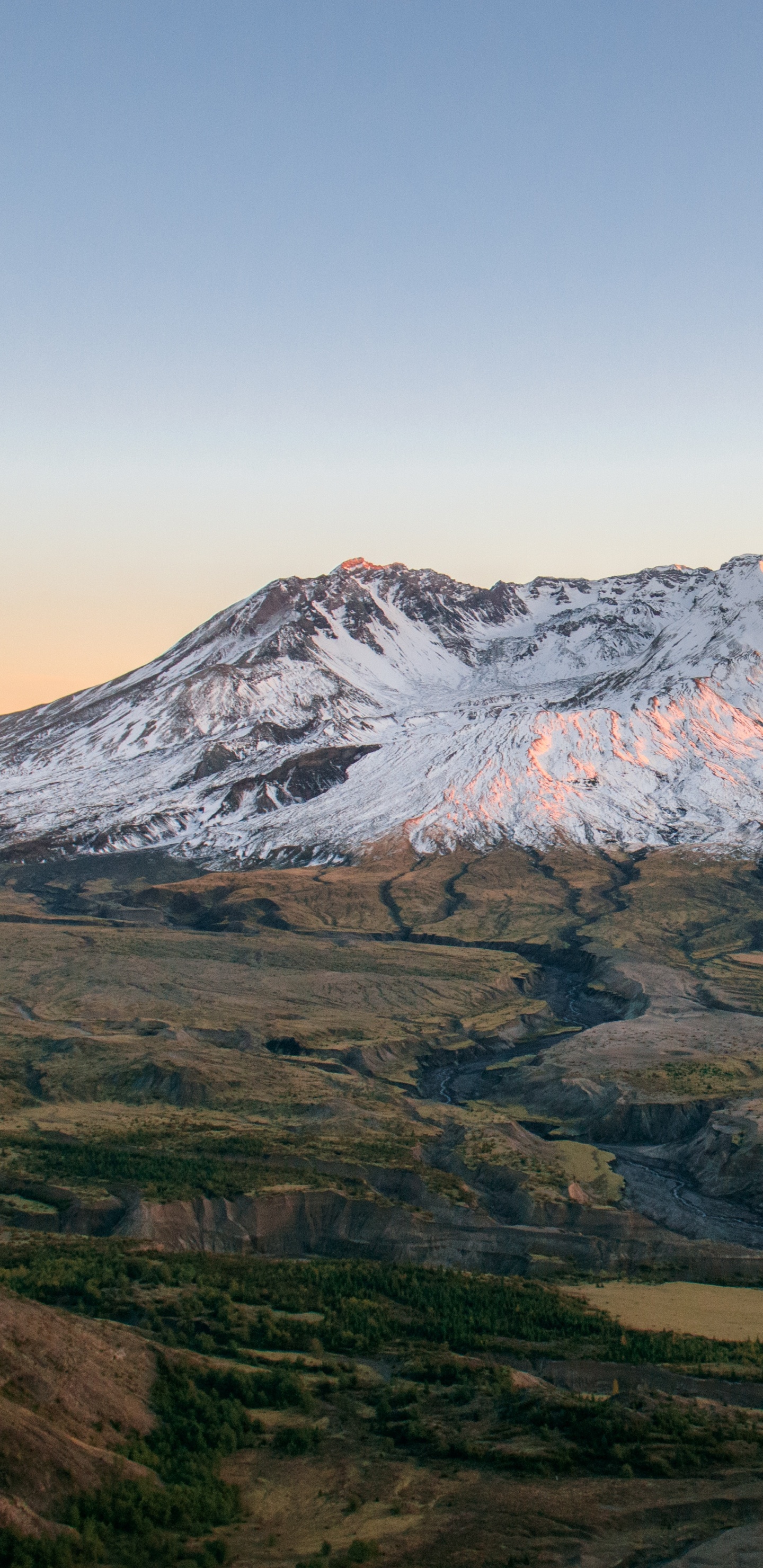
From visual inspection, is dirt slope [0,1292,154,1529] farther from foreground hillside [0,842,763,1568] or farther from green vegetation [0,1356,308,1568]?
green vegetation [0,1356,308,1568]

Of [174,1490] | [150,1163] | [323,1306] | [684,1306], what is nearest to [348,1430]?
[174,1490]

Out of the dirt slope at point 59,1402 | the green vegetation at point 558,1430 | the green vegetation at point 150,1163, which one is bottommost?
the green vegetation at point 558,1430

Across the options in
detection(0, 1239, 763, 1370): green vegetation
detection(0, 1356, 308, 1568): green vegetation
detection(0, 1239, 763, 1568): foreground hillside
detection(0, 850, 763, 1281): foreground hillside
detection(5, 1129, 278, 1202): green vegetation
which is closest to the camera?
detection(0, 1356, 308, 1568): green vegetation

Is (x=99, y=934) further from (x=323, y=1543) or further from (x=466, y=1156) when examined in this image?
→ (x=323, y=1543)

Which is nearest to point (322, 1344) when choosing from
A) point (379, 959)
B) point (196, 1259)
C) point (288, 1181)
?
point (196, 1259)

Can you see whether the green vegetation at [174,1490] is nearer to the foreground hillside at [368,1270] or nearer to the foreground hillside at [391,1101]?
the foreground hillside at [368,1270]

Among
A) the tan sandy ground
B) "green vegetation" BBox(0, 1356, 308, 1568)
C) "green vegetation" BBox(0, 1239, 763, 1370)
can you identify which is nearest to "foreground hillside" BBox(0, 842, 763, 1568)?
"green vegetation" BBox(0, 1356, 308, 1568)

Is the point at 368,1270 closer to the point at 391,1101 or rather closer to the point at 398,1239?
the point at 398,1239

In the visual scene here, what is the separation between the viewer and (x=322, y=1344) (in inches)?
2571

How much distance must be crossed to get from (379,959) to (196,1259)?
369 feet

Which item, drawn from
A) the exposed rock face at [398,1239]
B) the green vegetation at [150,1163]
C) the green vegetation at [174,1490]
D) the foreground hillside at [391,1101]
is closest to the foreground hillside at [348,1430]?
the green vegetation at [174,1490]

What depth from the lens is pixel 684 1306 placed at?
7625cm

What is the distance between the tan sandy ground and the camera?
235 feet

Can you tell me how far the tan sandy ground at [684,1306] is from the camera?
7169 centimetres
